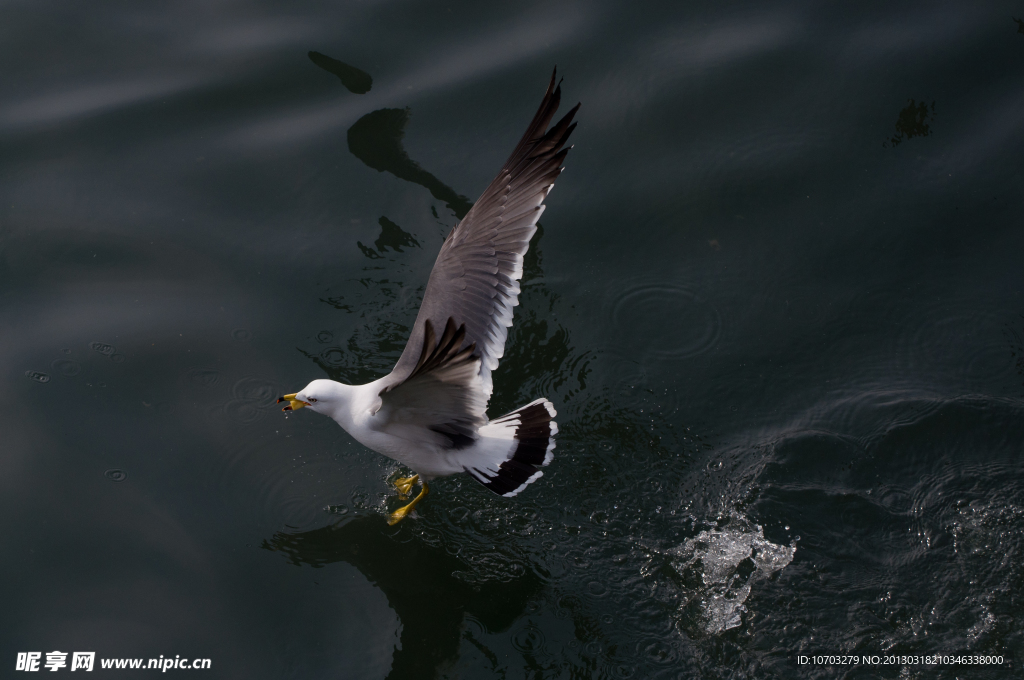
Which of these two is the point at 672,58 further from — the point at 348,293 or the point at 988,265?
the point at 348,293

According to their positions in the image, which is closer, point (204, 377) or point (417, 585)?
point (417, 585)

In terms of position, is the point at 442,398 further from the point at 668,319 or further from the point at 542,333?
the point at 668,319

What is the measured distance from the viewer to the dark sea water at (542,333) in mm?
3746

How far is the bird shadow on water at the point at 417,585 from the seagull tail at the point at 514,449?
1.41 feet

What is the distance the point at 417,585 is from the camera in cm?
389

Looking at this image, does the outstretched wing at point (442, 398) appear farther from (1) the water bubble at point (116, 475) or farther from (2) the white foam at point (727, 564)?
(1) the water bubble at point (116, 475)

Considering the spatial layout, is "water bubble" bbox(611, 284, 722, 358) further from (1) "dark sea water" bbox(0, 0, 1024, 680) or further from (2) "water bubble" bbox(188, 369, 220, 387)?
(2) "water bubble" bbox(188, 369, 220, 387)

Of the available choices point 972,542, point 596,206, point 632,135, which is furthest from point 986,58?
point 972,542

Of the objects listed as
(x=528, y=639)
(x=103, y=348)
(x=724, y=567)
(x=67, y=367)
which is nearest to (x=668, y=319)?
(x=724, y=567)

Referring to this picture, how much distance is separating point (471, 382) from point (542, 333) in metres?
1.42

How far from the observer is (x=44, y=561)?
158 inches

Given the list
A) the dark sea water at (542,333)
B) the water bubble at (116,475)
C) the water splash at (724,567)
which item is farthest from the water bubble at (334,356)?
the water splash at (724,567)

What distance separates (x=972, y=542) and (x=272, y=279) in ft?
13.6

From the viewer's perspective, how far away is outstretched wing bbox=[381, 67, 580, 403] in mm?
4273
